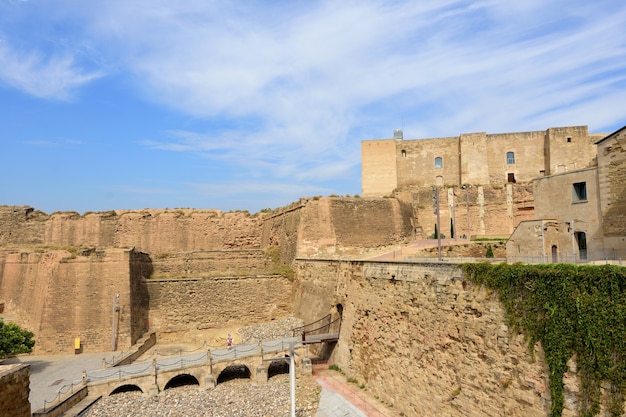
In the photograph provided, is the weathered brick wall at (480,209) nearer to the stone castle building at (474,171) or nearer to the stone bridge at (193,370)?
the stone castle building at (474,171)

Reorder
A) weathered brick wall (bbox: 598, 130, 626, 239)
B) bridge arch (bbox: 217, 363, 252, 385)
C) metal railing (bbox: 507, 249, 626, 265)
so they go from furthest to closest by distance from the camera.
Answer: bridge arch (bbox: 217, 363, 252, 385), weathered brick wall (bbox: 598, 130, 626, 239), metal railing (bbox: 507, 249, 626, 265)

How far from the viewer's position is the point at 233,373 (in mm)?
17375

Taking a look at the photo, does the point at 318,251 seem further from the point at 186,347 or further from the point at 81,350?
the point at 81,350

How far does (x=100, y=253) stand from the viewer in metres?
19.4

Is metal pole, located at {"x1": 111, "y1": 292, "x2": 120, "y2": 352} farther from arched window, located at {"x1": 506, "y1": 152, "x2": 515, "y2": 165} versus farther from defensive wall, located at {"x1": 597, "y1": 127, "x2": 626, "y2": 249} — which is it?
arched window, located at {"x1": 506, "y1": 152, "x2": 515, "y2": 165}

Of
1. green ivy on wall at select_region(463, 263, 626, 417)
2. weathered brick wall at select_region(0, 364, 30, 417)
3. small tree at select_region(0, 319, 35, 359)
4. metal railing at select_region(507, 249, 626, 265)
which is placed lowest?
small tree at select_region(0, 319, 35, 359)

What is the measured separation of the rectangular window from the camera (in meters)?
11.6

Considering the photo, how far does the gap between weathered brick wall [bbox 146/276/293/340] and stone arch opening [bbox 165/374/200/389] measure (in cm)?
423

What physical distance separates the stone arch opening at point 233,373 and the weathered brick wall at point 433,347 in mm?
3812

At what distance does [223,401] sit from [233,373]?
3007 mm

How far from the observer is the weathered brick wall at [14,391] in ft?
23.4

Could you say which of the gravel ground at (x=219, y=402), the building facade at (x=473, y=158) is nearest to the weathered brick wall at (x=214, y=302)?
the gravel ground at (x=219, y=402)

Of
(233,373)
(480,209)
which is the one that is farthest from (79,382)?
(480,209)

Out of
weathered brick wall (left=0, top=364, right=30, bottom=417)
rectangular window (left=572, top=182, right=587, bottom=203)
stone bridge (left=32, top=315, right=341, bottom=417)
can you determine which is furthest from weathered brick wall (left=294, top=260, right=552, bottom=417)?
weathered brick wall (left=0, top=364, right=30, bottom=417)
